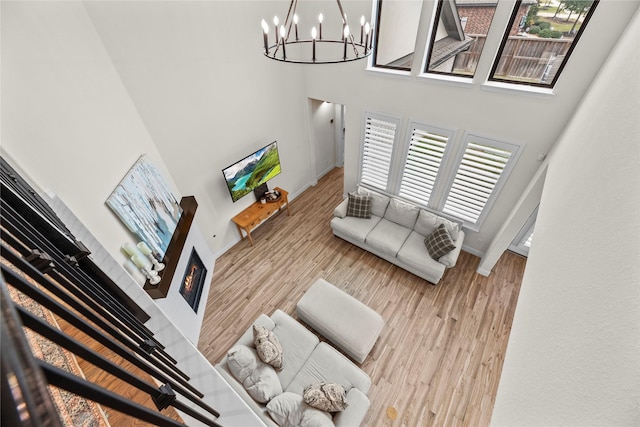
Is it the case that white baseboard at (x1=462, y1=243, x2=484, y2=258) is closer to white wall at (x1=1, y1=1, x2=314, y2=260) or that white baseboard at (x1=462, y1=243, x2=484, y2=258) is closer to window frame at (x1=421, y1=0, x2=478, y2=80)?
window frame at (x1=421, y1=0, x2=478, y2=80)

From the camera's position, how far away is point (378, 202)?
4988 mm

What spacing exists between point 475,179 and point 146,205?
4336 mm

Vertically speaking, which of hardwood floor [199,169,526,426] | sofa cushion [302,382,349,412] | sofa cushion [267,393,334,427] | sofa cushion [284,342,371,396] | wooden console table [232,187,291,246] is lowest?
hardwood floor [199,169,526,426]

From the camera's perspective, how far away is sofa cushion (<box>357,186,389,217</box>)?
4.96m

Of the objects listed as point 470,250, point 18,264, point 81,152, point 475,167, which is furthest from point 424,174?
point 18,264

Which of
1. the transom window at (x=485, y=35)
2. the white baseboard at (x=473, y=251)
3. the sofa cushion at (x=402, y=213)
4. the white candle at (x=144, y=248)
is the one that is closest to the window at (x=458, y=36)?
the transom window at (x=485, y=35)

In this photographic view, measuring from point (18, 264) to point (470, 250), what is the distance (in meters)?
5.38

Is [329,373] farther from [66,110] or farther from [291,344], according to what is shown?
[66,110]

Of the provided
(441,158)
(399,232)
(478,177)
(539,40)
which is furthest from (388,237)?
(539,40)

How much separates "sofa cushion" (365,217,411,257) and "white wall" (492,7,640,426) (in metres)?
2.72

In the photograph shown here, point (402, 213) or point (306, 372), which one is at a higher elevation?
point (402, 213)

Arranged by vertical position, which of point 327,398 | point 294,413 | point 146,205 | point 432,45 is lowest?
point 294,413

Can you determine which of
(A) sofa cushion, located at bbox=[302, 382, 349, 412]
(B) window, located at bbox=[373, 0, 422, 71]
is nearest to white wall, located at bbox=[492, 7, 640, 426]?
(A) sofa cushion, located at bbox=[302, 382, 349, 412]

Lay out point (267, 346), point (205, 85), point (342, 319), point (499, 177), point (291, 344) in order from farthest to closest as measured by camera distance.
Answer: point (499, 177) → point (205, 85) → point (342, 319) → point (291, 344) → point (267, 346)
